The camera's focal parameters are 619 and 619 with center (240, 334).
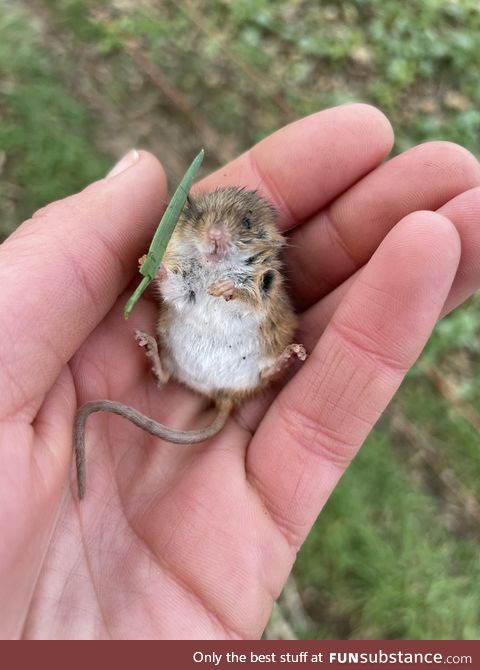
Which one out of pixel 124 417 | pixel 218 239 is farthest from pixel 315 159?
pixel 124 417

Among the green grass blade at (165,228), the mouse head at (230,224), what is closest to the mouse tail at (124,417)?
the green grass blade at (165,228)

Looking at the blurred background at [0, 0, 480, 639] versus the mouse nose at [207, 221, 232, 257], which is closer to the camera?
the mouse nose at [207, 221, 232, 257]

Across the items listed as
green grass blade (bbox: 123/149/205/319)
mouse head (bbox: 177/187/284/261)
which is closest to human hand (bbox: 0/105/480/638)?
mouse head (bbox: 177/187/284/261)

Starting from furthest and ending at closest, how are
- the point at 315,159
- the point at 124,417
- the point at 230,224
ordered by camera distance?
the point at 315,159 < the point at 230,224 < the point at 124,417

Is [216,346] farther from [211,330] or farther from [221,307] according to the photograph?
[221,307]

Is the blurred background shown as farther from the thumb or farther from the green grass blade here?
the green grass blade

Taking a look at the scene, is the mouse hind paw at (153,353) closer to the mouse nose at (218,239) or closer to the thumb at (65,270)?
the thumb at (65,270)

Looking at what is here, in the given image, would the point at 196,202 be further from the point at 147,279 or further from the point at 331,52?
the point at 331,52
